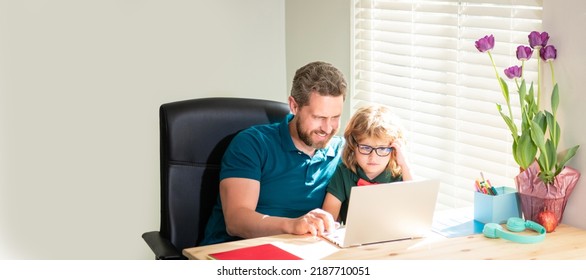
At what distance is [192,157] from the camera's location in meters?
3.04

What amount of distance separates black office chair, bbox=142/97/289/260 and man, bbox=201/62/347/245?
0.21ft

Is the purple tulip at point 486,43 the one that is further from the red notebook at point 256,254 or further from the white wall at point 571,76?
the red notebook at point 256,254

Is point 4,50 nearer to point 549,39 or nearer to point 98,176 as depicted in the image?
point 98,176

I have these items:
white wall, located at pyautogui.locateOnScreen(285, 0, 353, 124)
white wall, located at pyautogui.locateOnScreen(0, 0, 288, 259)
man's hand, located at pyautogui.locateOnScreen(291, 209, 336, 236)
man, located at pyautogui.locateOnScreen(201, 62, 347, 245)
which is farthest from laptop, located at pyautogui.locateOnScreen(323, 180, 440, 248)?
white wall, located at pyautogui.locateOnScreen(0, 0, 288, 259)

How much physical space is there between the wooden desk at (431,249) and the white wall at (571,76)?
15 centimetres

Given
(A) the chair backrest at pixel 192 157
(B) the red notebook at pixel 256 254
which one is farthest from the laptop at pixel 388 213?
(A) the chair backrest at pixel 192 157

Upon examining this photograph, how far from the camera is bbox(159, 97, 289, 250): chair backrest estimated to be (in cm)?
301

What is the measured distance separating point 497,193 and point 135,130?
181 centimetres

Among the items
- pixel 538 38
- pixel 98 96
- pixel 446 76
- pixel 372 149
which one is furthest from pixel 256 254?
pixel 98 96

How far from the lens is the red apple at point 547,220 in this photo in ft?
9.05

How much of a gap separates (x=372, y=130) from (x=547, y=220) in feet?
1.98

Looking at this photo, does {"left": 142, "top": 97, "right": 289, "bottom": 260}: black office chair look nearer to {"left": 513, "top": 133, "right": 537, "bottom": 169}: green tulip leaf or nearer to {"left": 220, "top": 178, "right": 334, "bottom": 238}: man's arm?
{"left": 220, "top": 178, "right": 334, "bottom": 238}: man's arm

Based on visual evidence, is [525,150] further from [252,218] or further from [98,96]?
[98,96]

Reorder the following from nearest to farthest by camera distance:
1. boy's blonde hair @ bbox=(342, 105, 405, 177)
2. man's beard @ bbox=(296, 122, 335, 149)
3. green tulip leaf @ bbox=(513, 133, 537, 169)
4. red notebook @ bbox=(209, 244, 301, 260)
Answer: red notebook @ bbox=(209, 244, 301, 260), green tulip leaf @ bbox=(513, 133, 537, 169), boy's blonde hair @ bbox=(342, 105, 405, 177), man's beard @ bbox=(296, 122, 335, 149)
